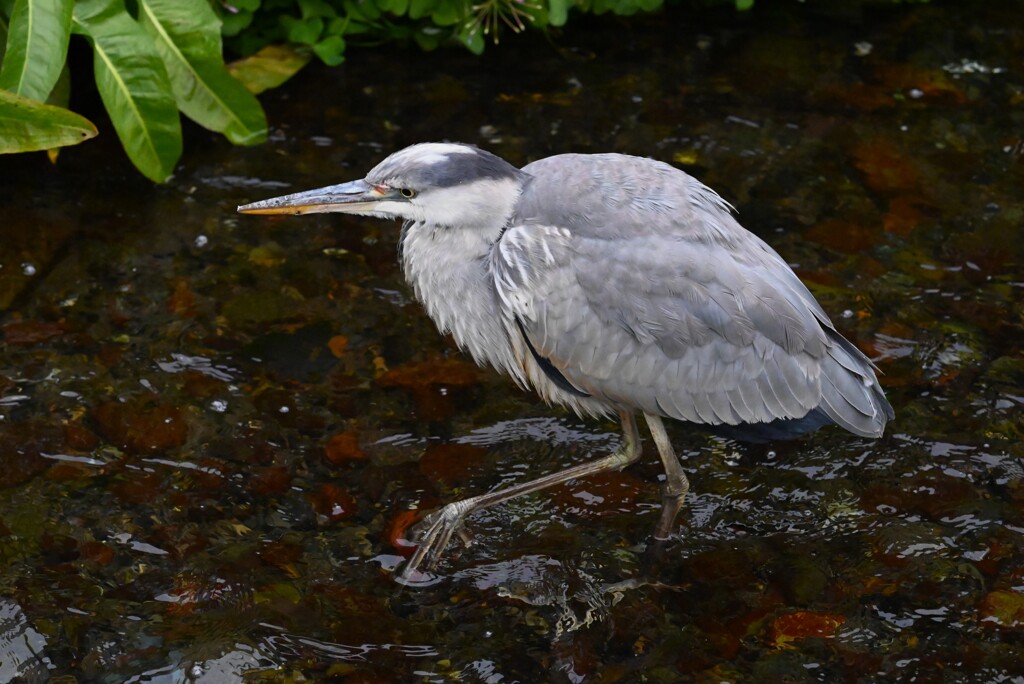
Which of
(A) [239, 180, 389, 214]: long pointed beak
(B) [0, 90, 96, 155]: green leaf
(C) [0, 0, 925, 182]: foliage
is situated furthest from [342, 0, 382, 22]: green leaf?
(A) [239, 180, 389, 214]: long pointed beak

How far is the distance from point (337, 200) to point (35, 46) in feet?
5.87

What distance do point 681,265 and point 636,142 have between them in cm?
232

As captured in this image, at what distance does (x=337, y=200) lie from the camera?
13.0 feet

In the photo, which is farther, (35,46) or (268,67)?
(268,67)

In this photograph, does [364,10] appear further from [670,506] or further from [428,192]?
[670,506]

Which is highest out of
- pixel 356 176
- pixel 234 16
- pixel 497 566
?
pixel 234 16

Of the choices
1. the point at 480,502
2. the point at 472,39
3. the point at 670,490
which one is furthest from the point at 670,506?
the point at 472,39

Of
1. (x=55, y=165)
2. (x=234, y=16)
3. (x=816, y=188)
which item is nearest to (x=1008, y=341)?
(x=816, y=188)

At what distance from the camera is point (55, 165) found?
575 centimetres

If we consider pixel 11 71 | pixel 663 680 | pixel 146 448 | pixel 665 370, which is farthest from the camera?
pixel 11 71

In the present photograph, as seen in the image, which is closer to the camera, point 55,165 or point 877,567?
point 877,567

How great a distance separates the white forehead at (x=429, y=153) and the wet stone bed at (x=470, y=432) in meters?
1.18

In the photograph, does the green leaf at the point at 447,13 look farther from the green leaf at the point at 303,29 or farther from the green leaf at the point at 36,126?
the green leaf at the point at 36,126

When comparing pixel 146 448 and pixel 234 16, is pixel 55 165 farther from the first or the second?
pixel 146 448
